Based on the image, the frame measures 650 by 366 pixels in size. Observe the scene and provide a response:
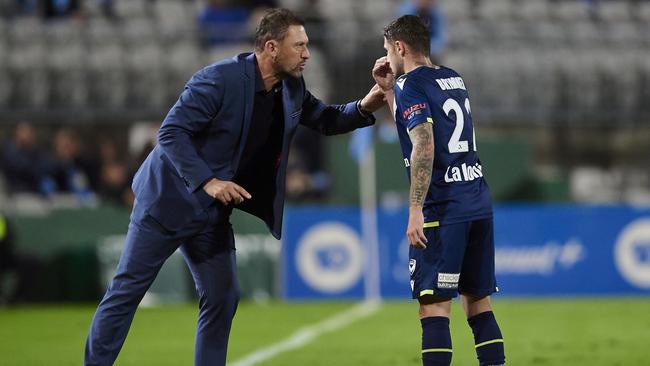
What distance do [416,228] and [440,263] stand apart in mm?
277

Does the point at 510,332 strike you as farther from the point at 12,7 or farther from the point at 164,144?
the point at 12,7

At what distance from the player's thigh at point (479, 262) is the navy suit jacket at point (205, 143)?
3.74 feet

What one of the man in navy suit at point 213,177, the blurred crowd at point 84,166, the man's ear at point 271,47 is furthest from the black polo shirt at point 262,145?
the blurred crowd at point 84,166

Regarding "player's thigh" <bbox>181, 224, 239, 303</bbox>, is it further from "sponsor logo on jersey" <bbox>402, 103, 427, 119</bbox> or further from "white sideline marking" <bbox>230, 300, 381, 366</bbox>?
"white sideline marking" <bbox>230, 300, 381, 366</bbox>

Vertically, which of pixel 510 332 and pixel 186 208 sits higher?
pixel 186 208

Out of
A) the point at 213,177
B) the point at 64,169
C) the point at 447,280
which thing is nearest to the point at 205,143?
the point at 213,177

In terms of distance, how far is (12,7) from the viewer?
19.7 m

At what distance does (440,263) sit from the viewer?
6559 millimetres

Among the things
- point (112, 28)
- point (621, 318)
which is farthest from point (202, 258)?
point (112, 28)

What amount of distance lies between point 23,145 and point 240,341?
712 centimetres

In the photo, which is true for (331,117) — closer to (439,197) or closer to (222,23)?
(439,197)

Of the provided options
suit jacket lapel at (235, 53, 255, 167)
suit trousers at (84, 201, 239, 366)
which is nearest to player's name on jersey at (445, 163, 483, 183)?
suit jacket lapel at (235, 53, 255, 167)

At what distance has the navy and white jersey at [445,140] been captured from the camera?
21.6ft

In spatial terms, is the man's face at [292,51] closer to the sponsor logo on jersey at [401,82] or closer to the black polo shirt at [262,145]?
the black polo shirt at [262,145]
